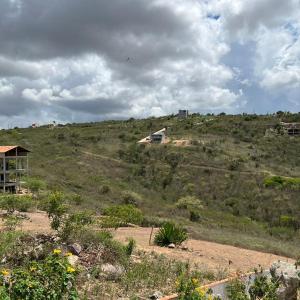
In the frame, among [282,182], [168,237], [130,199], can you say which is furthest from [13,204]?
[282,182]

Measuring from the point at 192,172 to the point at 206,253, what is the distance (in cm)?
3576

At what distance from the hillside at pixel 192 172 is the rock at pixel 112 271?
960cm

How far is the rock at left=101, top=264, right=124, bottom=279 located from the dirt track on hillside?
3170 millimetres

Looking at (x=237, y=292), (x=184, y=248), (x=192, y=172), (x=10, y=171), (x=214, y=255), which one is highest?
(x=10, y=171)

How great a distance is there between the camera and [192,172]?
51.0m

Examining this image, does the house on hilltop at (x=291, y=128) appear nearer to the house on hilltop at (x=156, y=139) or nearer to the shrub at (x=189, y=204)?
the house on hilltop at (x=156, y=139)

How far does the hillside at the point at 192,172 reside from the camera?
3247 centimetres

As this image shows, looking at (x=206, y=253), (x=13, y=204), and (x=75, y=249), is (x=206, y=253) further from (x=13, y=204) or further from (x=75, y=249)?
(x=13, y=204)

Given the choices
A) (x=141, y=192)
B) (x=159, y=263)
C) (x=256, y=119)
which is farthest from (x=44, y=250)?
(x=256, y=119)

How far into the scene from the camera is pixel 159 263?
1191 centimetres

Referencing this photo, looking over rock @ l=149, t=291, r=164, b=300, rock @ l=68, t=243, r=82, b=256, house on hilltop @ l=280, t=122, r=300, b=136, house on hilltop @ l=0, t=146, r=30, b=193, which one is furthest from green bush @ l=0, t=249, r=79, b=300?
house on hilltop @ l=280, t=122, r=300, b=136

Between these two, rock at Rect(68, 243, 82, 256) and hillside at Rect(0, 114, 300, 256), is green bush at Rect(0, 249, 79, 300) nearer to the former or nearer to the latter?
rock at Rect(68, 243, 82, 256)

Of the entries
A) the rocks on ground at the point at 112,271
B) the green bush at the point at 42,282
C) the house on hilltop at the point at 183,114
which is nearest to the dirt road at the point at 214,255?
the rocks on ground at the point at 112,271

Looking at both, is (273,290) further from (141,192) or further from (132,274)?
(141,192)
